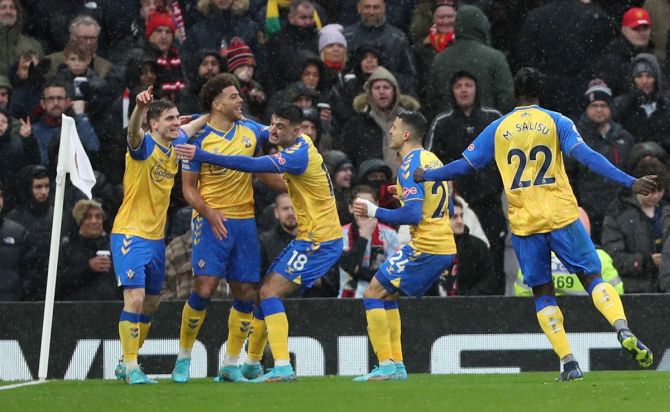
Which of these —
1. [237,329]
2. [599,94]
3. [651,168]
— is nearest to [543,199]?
[237,329]

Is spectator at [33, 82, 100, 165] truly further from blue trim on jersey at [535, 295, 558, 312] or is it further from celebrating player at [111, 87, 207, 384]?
blue trim on jersey at [535, 295, 558, 312]

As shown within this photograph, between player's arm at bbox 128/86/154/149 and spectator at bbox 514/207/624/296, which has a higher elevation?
player's arm at bbox 128/86/154/149

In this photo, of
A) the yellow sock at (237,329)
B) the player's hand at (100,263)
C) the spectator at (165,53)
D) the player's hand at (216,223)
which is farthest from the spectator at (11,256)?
the player's hand at (216,223)

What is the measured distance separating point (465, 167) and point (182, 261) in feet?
14.9

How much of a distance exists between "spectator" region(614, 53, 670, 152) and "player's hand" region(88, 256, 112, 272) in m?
6.49

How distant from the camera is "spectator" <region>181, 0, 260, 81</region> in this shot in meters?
19.0

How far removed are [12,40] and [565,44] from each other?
7.01 m

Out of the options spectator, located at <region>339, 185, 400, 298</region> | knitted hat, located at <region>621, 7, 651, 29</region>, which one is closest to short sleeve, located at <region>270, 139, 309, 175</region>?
spectator, located at <region>339, 185, 400, 298</region>

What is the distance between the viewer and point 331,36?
18.8 m

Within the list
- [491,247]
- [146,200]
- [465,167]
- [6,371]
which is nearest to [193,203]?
[146,200]

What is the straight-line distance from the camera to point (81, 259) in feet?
52.7

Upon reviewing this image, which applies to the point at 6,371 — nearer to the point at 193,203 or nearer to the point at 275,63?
the point at 193,203

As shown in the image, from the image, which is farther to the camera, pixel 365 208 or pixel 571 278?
pixel 571 278

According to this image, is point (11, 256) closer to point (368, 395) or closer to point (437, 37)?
point (368, 395)
